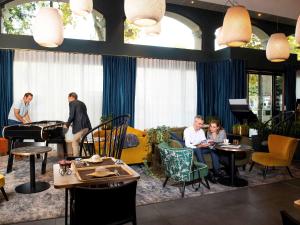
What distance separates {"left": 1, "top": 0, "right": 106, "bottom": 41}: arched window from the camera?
7030mm

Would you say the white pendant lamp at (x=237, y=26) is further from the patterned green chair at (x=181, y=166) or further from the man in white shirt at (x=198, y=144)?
the man in white shirt at (x=198, y=144)

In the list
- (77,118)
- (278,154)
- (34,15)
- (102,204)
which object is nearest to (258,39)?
(278,154)

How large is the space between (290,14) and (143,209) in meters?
6.42

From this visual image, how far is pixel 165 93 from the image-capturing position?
8516mm

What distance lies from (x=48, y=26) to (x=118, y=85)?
14.4ft

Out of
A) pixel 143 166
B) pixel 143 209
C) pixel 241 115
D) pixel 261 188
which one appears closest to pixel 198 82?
pixel 241 115

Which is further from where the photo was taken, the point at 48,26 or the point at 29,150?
the point at 29,150

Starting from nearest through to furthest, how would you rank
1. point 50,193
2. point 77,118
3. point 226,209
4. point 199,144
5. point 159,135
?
point 226,209, point 50,193, point 199,144, point 159,135, point 77,118

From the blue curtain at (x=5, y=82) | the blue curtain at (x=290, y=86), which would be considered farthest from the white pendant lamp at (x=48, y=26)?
the blue curtain at (x=290, y=86)

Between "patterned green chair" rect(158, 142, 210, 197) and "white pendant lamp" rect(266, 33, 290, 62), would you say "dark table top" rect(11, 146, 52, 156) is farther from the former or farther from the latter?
"white pendant lamp" rect(266, 33, 290, 62)

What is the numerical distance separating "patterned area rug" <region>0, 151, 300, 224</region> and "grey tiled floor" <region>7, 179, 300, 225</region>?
0.21m

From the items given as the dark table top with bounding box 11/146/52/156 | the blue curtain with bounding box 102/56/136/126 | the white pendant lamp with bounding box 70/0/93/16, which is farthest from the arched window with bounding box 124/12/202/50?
the white pendant lamp with bounding box 70/0/93/16

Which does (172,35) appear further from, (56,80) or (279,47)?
(279,47)

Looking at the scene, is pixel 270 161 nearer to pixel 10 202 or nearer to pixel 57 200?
pixel 57 200
